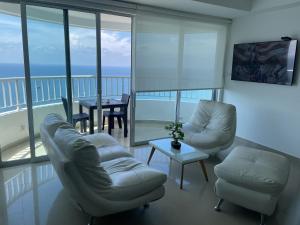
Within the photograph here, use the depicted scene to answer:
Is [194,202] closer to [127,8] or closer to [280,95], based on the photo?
[280,95]

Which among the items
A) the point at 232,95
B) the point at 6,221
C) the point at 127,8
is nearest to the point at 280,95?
the point at 232,95

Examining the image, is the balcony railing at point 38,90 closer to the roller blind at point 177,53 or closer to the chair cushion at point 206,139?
the roller blind at point 177,53

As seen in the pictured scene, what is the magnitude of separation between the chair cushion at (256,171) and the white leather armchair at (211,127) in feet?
2.43

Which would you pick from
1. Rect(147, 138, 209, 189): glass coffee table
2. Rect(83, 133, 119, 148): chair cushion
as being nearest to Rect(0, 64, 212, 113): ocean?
Rect(83, 133, 119, 148): chair cushion

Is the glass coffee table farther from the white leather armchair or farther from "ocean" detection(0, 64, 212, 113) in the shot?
"ocean" detection(0, 64, 212, 113)

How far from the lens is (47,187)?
2.62 metres

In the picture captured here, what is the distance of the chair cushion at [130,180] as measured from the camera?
1.88 m

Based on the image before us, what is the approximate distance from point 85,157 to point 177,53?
289cm

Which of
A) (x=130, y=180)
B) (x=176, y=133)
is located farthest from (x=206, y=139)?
(x=130, y=180)

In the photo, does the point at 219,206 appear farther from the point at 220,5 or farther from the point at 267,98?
the point at 220,5

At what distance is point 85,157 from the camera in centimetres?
167

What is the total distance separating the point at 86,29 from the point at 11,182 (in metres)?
2.28

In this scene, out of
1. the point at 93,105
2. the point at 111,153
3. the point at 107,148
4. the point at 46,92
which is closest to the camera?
the point at 111,153

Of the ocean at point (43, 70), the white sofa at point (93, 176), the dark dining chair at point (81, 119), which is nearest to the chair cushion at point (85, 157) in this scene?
the white sofa at point (93, 176)
